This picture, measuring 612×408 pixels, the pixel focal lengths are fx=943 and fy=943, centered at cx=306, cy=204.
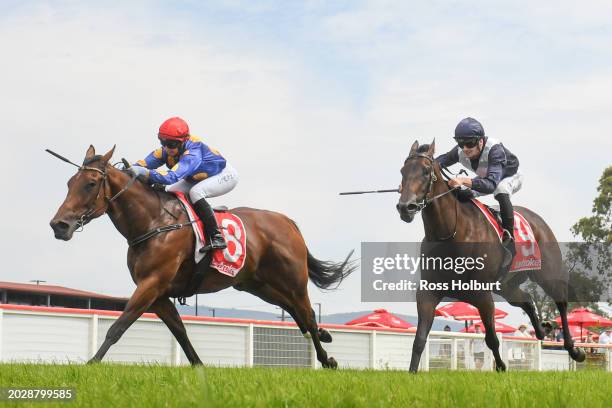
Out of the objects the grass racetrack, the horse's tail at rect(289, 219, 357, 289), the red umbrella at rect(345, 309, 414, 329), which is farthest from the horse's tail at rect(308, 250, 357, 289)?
the red umbrella at rect(345, 309, 414, 329)

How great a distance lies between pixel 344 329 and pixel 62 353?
5.07 meters

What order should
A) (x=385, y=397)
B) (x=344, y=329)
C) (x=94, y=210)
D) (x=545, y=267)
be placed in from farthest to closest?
(x=344, y=329), (x=545, y=267), (x=94, y=210), (x=385, y=397)

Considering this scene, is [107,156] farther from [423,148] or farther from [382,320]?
[382,320]

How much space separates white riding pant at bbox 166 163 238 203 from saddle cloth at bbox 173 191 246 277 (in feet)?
0.35

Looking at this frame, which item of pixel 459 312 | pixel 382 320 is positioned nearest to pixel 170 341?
pixel 382 320

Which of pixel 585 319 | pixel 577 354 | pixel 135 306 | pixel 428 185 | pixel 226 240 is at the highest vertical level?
pixel 428 185

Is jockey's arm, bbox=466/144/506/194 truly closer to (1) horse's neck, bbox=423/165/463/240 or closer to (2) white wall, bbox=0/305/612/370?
(1) horse's neck, bbox=423/165/463/240

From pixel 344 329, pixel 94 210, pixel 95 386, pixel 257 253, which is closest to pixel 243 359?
pixel 344 329

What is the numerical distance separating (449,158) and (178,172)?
9.37 ft

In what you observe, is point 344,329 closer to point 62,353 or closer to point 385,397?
point 62,353

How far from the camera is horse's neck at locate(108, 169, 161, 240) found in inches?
346

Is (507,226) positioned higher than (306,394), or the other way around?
(507,226)

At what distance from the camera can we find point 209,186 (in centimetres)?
946

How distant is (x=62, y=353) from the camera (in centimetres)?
1138
